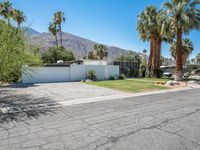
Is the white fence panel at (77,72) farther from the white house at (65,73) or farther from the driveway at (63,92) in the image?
the driveway at (63,92)

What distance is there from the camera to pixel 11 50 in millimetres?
Result: 9367

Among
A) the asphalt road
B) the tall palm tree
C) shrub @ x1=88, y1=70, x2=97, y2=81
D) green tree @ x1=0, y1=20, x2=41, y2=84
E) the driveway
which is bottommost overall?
the asphalt road

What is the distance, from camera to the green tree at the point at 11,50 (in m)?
9.19

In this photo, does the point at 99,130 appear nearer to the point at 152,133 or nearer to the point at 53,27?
the point at 152,133

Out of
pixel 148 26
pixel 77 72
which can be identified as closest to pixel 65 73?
pixel 77 72

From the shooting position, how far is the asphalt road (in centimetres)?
486

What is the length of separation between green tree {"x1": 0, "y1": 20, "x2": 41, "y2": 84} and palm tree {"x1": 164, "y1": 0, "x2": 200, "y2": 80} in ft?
67.5

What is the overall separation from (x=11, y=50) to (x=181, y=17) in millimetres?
21853

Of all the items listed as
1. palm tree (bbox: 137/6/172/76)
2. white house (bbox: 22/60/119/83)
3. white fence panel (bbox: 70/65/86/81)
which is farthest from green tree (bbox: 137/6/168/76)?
white fence panel (bbox: 70/65/86/81)

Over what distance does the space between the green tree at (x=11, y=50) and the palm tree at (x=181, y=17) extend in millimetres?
20577

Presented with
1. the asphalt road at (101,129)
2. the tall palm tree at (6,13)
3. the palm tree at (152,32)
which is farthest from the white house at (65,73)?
the asphalt road at (101,129)

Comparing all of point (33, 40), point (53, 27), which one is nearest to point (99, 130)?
point (33, 40)

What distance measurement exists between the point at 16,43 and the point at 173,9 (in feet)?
72.5

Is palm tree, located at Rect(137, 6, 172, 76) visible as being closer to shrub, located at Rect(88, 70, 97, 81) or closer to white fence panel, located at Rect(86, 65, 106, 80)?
white fence panel, located at Rect(86, 65, 106, 80)
